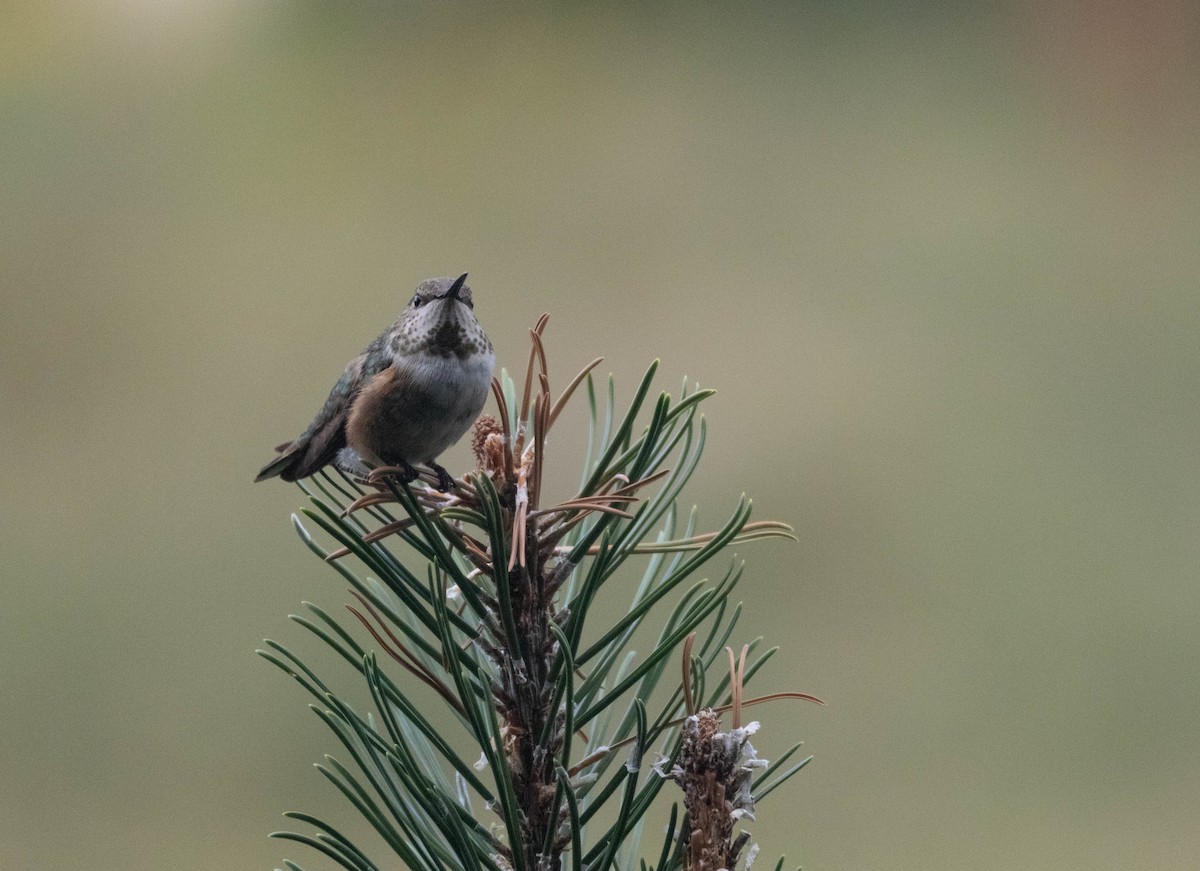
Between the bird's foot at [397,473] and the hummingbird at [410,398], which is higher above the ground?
the hummingbird at [410,398]

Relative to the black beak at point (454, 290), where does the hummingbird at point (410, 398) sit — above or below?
below

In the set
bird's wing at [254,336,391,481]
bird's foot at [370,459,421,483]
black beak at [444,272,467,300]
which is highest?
black beak at [444,272,467,300]

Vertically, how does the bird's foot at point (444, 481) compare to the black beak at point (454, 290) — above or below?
below

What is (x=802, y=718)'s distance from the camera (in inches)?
47.9

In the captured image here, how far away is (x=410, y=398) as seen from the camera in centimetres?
44

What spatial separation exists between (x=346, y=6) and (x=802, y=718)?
1159mm

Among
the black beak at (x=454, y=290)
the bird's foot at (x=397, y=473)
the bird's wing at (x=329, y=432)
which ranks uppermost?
the black beak at (x=454, y=290)

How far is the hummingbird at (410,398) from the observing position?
1.42 ft

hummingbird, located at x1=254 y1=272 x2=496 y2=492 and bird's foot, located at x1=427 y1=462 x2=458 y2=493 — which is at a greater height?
hummingbird, located at x1=254 y1=272 x2=496 y2=492

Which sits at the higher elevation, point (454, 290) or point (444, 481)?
point (454, 290)

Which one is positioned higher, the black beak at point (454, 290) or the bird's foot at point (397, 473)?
the black beak at point (454, 290)

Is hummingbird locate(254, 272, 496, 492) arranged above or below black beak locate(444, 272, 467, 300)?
below

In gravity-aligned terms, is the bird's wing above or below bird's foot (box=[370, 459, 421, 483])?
above

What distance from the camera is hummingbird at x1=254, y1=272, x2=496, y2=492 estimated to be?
43 cm
